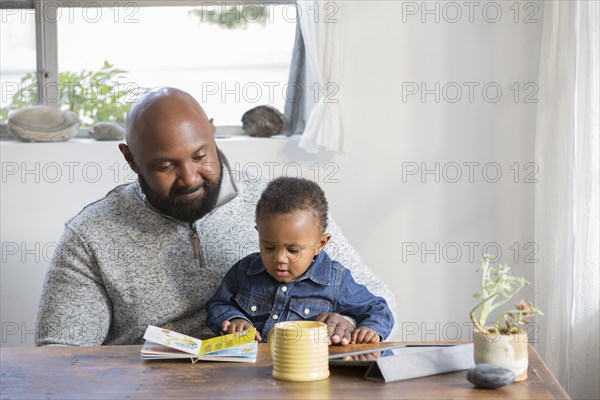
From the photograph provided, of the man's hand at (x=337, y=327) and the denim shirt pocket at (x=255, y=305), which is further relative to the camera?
the denim shirt pocket at (x=255, y=305)

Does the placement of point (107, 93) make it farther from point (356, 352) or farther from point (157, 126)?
point (356, 352)

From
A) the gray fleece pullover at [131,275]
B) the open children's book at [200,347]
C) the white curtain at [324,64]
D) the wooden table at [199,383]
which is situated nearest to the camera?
the wooden table at [199,383]

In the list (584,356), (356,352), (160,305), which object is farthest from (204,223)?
(584,356)

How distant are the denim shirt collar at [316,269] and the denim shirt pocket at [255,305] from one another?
0.07 meters

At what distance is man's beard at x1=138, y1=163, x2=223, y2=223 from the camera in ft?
8.22

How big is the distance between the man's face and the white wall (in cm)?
103

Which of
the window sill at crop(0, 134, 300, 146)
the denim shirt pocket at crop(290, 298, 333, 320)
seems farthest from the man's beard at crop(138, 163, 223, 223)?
the window sill at crop(0, 134, 300, 146)

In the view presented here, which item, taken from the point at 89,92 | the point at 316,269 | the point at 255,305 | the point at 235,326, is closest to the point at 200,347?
the point at 235,326

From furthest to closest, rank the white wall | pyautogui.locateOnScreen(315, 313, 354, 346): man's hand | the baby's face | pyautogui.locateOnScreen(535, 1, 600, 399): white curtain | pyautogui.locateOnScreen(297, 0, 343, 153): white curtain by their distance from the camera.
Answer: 1. the white wall
2. pyautogui.locateOnScreen(297, 0, 343, 153): white curtain
3. pyautogui.locateOnScreen(535, 1, 600, 399): white curtain
4. the baby's face
5. pyautogui.locateOnScreen(315, 313, 354, 346): man's hand

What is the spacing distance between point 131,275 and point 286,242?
0.55 meters

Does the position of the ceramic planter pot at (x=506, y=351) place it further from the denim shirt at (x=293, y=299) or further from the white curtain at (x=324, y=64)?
the white curtain at (x=324, y=64)

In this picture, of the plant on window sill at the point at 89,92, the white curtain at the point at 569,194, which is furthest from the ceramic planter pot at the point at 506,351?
the plant on window sill at the point at 89,92

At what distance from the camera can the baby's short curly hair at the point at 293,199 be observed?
221cm

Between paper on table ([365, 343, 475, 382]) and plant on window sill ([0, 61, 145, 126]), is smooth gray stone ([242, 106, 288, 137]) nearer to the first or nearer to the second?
plant on window sill ([0, 61, 145, 126])
